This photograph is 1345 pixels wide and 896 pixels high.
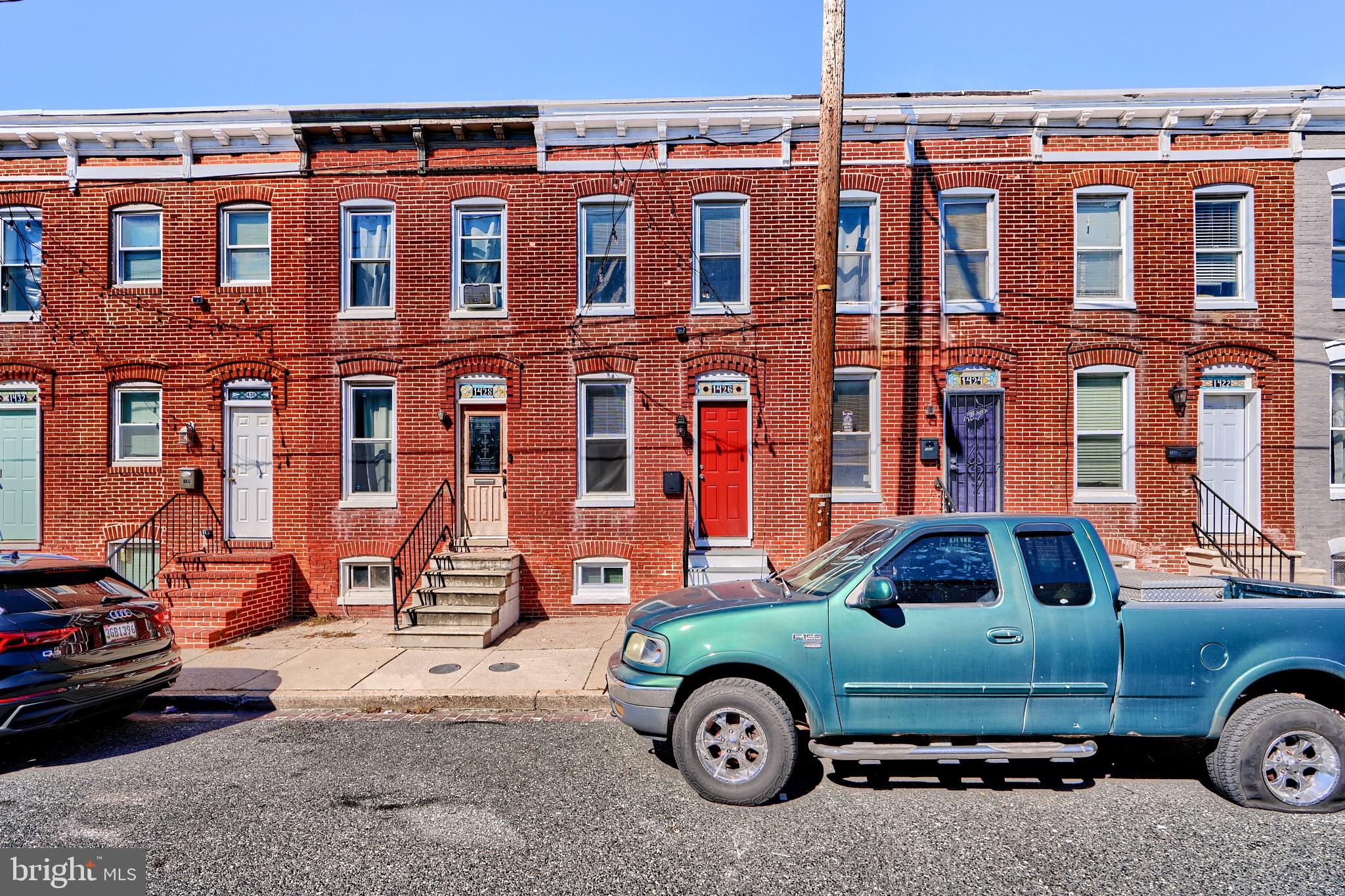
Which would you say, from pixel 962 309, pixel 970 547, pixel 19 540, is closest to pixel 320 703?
pixel 970 547

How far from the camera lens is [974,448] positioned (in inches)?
412

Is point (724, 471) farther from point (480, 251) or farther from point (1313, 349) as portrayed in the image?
point (1313, 349)

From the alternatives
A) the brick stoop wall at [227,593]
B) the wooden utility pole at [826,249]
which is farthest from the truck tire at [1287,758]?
the brick stoop wall at [227,593]

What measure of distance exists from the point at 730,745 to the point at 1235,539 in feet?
32.3

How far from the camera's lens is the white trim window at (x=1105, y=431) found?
10367mm

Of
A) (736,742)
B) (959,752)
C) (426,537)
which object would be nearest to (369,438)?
(426,537)

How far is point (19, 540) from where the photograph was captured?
35.8 ft

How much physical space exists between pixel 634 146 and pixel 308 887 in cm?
1021

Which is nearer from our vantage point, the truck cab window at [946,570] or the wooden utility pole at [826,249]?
the truck cab window at [946,570]

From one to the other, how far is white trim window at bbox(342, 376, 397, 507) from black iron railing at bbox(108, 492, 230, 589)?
7.40 ft

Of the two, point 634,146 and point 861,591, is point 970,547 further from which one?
point 634,146

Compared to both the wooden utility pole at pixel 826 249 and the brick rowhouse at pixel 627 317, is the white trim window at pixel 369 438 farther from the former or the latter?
the wooden utility pole at pixel 826 249

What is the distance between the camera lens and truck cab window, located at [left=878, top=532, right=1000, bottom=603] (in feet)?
15.2

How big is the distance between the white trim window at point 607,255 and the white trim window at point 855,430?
12.2ft
